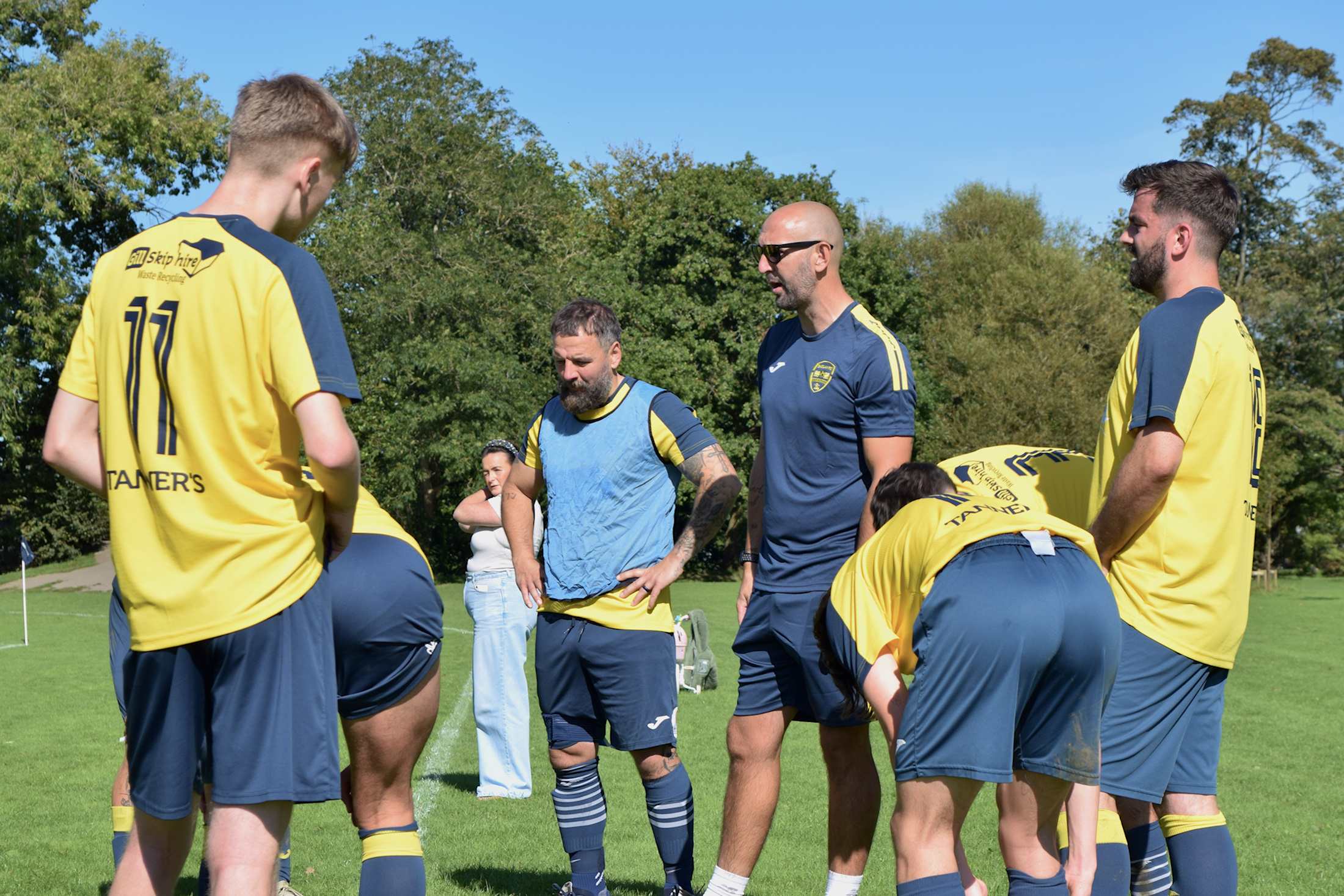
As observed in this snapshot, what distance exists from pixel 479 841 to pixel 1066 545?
13.8ft

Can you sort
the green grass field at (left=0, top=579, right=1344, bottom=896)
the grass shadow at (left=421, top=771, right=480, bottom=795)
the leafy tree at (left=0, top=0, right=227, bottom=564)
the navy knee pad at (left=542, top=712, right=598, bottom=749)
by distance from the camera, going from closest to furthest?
the navy knee pad at (left=542, top=712, right=598, bottom=749)
the green grass field at (left=0, top=579, right=1344, bottom=896)
the grass shadow at (left=421, top=771, right=480, bottom=795)
the leafy tree at (left=0, top=0, right=227, bottom=564)

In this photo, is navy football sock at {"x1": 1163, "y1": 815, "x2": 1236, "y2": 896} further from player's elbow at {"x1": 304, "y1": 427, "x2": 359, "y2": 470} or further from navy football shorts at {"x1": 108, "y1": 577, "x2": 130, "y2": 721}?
navy football shorts at {"x1": 108, "y1": 577, "x2": 130, "y2": 721}

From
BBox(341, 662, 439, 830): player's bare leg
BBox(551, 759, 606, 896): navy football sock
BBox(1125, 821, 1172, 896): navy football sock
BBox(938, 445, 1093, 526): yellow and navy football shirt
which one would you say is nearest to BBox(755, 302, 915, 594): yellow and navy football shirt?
BBox(938, 445, 1093, 526): yellow and navy football shirt

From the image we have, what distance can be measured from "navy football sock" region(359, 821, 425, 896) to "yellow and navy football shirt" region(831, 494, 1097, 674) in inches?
59.4

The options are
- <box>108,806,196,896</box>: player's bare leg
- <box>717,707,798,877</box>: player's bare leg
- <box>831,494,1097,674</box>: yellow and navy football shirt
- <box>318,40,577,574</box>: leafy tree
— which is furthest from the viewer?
<box>318,40,577,574</box>: leafy tree

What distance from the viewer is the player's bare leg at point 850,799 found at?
433 cm

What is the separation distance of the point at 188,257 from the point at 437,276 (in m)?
33.3

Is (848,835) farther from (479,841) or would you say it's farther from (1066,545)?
(479,841)

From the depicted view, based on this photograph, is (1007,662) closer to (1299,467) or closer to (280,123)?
(280,123)

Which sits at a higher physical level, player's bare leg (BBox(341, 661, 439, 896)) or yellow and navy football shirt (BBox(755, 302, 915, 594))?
yellow and navy football shirt (BBox(755, 302, 915, 594))

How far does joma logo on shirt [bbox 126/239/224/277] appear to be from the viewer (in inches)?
103

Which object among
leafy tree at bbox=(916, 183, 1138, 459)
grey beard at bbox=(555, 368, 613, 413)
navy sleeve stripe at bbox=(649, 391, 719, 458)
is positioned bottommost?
navy sleeve stripe at bbox=(649, 391, 719, 458)

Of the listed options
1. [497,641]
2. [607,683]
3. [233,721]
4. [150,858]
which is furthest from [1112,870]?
[497,641]

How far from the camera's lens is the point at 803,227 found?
4582 mm
